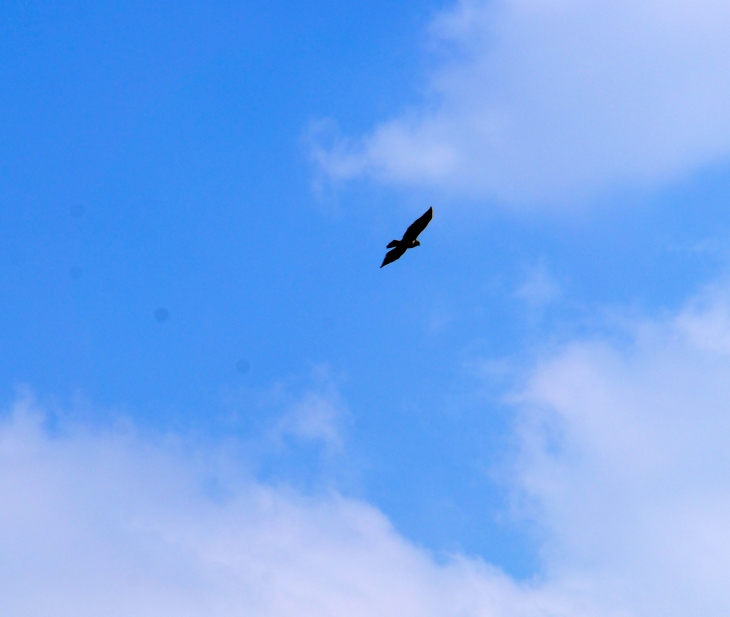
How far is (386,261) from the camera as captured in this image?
52.9m

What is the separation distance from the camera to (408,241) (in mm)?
53750

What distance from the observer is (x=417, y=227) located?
2095 inches

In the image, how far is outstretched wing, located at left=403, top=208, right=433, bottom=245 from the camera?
52.8m

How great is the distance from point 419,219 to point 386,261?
117 inches

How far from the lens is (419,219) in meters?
52.8

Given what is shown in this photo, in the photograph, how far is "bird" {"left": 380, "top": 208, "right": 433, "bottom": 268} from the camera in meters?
52.9

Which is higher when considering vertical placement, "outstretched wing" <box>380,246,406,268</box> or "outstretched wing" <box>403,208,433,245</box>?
"outstretched wing" <box>403,208,433,245</box>

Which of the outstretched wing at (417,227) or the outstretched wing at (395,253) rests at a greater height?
the outstretched wing at (417,227)

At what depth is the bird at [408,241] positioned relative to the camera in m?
52.9

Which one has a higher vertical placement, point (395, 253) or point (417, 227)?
point (417, 227)

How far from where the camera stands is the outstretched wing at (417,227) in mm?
52750

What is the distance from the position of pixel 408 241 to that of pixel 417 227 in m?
1.03
